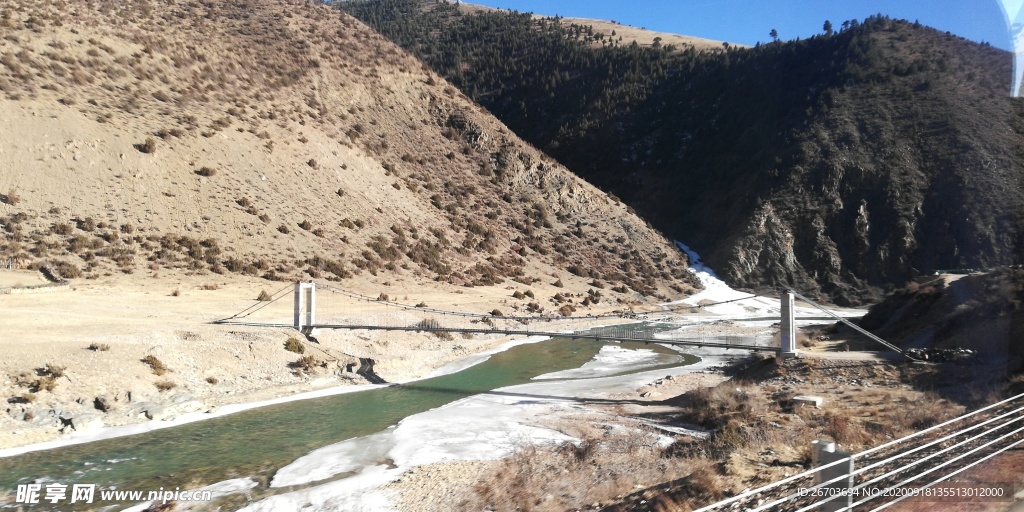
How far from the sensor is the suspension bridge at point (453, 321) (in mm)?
13902

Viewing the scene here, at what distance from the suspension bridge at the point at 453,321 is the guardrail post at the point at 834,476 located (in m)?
8.44

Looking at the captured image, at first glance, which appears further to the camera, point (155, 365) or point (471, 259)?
point (471, 259)

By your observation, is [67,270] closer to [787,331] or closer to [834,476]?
[787,331]

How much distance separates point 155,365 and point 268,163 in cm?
1732

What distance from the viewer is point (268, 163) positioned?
28.1 m

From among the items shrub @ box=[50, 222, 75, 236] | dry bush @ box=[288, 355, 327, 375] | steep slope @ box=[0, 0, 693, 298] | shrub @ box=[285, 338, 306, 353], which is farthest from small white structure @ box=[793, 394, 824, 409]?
shrub @ box=[50, 222, 75, 236]

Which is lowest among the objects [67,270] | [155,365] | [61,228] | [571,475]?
[571,475]

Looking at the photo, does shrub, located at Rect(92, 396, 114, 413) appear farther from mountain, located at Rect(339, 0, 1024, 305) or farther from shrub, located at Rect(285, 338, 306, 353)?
mountain, located at Rect(339, 0, 1024, 305)

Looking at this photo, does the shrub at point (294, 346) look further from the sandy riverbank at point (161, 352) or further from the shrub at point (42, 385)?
the shrub at point (42, 385)

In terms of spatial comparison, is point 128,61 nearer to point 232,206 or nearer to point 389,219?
point 232,206

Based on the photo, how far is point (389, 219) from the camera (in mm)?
30109

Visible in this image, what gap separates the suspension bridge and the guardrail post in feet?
27.7

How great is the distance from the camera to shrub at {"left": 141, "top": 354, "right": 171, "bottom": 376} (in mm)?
12273

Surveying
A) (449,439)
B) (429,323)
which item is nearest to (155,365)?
(449,439)
